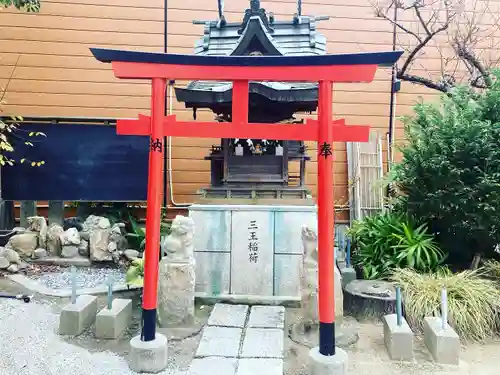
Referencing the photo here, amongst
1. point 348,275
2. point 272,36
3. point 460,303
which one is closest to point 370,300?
point 348,275

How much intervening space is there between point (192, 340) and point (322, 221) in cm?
208

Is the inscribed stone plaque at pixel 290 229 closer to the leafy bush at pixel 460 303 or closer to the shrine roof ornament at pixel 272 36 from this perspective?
the leafy bush at pixel 460 303

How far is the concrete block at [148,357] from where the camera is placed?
147 inches

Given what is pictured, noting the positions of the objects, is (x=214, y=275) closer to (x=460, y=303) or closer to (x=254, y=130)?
(x=254, y=130)

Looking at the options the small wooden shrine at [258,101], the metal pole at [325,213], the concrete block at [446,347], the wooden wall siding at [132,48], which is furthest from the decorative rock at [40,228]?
the concrete block at [446,347]

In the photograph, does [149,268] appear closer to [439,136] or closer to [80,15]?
[439,136]

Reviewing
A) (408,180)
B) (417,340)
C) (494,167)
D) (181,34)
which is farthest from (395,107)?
(417,340)

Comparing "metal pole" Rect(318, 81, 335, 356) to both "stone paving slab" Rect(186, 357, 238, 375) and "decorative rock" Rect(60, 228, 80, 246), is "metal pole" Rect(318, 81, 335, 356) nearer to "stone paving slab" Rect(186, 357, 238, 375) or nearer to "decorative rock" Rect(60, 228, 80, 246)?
"stone paving slab" Rect(186, 357, 238, 375)

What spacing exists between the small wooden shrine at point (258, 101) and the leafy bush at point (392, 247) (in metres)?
1.59

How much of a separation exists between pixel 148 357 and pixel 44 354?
122cm

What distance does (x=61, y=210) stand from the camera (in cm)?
836

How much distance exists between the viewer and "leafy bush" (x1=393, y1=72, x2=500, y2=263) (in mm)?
5410

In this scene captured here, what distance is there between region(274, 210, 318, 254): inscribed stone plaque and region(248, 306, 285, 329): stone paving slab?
824mm

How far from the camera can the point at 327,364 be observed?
11.6 feet
